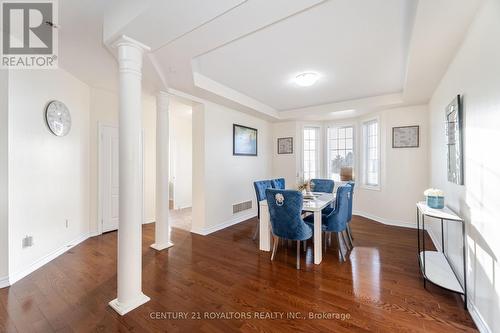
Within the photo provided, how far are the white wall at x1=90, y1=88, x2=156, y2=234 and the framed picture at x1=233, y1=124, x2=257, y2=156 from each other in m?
1.81

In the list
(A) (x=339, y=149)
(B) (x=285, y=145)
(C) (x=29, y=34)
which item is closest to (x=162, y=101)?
(C) (x=29, y=34)

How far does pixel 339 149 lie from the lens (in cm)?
557

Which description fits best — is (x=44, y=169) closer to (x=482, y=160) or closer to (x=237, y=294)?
(x=237, y=294)

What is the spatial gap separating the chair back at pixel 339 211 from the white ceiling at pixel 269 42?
168 cm

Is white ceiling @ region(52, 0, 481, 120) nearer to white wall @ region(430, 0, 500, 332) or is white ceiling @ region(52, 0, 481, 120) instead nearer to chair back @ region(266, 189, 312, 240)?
white wall @ region(430, 0, 500, 332)

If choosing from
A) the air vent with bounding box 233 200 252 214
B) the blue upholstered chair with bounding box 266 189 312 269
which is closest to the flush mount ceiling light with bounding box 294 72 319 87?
the blue upholstered chair with bounding box 266 189 312 269

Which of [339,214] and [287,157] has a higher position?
[287,157]

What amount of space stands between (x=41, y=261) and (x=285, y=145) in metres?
5.03

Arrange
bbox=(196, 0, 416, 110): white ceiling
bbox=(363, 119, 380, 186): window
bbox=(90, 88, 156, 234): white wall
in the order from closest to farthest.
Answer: bbox=(196, 0, 416, 110): white ceiling
bbox=(90, 88, 156, 234): white wall
bbox=(363, 119, 380, 186): window

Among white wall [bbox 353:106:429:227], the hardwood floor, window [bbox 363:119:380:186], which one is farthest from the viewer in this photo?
window [bbox 363:119:380:186]

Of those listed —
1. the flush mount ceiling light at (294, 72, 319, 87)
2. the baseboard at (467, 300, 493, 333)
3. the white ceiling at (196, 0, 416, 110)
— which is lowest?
the baseboard at (467, 300, 493, 333)

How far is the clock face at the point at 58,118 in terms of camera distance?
112 inches

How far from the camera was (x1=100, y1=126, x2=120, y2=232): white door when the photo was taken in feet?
12.8

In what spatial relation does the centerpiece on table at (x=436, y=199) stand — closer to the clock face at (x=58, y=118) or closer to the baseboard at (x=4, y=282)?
the baseboard at (x=4, y=282)
